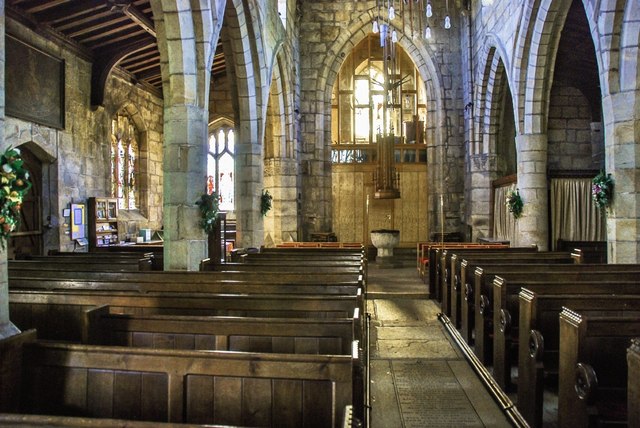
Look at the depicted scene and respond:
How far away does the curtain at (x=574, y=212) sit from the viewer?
965 centimetres

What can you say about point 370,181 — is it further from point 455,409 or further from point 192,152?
point 455,409

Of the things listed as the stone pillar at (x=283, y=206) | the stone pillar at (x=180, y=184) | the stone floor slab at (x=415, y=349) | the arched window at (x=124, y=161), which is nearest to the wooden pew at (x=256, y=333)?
the stone floor slab at (x=415, y=349)

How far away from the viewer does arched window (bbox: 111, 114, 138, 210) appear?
1179 cm

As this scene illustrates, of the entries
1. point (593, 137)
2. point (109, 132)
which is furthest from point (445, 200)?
point (109, 132)

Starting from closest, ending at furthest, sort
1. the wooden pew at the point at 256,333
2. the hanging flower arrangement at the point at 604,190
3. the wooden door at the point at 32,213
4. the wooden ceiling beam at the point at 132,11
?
1. the wooden pew at the point at 256,333
2. the hanging flower arrangement at the point at 604,190
3. the wooden ceiling beam at the point at 132,11
4. the wooden door at the point at 32,213

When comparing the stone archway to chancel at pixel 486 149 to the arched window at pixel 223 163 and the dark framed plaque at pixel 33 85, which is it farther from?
the dark framed plaque at pixel 33 85

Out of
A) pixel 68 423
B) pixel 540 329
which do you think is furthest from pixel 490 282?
pixel 68 423

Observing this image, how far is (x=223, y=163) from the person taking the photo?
50.8 feet

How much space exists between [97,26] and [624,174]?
9168mm

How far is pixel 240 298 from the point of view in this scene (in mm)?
3385

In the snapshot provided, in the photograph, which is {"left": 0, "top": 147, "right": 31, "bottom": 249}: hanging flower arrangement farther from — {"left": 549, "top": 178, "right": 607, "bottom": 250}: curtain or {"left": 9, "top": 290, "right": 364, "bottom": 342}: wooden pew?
{"left": 549, "top": 178, "right": 607, "bottom": 250}: curtain

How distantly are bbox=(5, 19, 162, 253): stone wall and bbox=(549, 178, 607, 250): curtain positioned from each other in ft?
31.6

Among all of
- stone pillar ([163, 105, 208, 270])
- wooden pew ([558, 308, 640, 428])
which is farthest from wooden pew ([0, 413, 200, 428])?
stone pillar ([163, 105, 208, 270])

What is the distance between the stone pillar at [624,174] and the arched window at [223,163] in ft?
37.6
